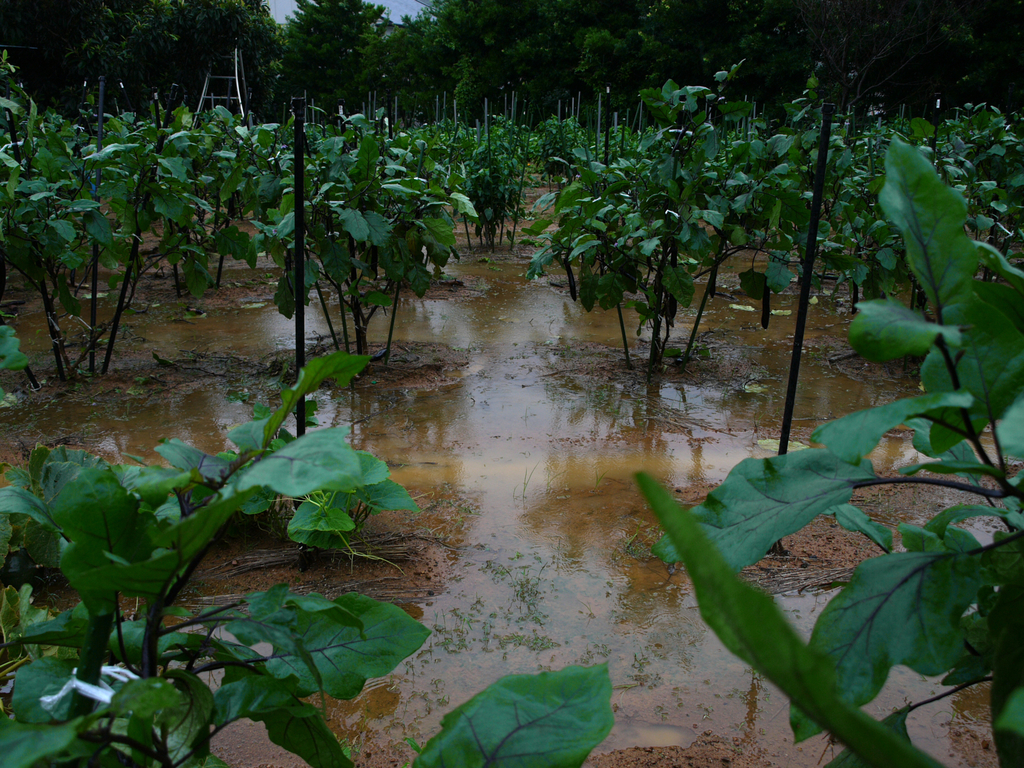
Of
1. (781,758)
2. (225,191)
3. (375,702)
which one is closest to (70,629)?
(375,702)

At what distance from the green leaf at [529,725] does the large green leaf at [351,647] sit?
0.16 metres

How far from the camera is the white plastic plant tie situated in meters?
0.56

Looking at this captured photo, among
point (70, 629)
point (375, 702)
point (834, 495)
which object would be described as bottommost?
point (375, 702)

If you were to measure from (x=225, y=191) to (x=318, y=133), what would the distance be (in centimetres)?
513

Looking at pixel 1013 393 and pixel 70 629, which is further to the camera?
pixel 70 629

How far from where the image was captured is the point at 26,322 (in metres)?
5.46

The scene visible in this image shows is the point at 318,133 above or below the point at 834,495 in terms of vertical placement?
above

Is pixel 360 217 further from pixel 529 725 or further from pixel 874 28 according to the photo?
pixel 874 28

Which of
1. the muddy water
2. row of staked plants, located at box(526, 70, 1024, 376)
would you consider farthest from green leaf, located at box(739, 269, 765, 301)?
the muddy water

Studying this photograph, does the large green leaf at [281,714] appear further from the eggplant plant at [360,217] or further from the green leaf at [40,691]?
the eggplant plant at [360,217]

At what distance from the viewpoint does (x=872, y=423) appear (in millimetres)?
572

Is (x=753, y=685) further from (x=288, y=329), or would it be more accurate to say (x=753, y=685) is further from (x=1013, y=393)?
(x=288, y=329)

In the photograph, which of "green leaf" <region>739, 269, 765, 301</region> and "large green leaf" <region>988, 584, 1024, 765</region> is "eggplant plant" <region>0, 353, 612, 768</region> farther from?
"green leaf" <region>739, 269, 765, 301</region>

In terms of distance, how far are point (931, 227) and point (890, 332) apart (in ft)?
0.39
